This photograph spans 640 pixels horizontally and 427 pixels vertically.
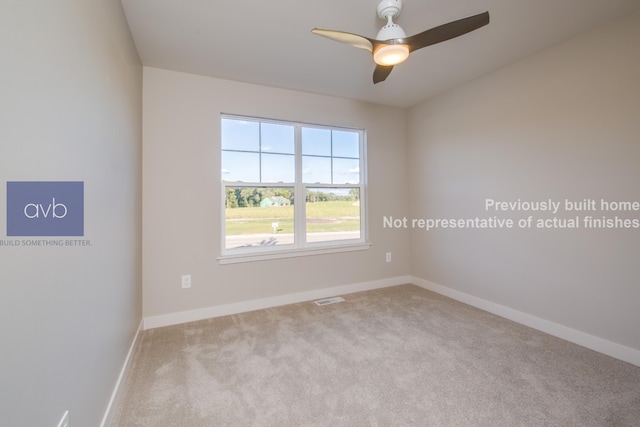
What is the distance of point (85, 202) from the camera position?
1.21 metres

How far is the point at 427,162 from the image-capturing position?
380 cm

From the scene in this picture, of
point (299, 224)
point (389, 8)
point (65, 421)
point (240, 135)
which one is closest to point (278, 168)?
point (240, 135)

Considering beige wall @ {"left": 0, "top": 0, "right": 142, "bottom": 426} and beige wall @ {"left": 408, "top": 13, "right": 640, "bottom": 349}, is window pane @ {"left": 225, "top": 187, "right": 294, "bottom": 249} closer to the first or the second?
beige wall @ {"left": 0, "top": 0, "right": 142, "bottom": 426}

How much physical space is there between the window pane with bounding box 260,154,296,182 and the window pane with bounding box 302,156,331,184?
6.2 inches

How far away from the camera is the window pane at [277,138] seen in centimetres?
329

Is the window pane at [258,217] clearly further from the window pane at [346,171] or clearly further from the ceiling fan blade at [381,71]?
the ceiling fan blade at [381,71]

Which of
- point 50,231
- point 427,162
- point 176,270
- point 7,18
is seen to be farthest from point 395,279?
point 7,18

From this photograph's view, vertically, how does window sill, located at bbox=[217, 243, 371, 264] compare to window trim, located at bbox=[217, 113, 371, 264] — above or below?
below

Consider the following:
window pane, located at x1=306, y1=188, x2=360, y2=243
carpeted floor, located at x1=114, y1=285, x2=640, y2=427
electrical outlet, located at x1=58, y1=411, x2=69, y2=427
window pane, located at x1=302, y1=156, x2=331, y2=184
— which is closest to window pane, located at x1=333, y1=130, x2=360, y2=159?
window pane, located at x1=302, y1=156, x2=331, y2=184

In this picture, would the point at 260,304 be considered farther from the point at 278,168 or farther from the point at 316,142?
the point at 316,142

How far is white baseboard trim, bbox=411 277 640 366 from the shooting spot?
209 centimetres

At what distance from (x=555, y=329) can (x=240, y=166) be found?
3492 mm

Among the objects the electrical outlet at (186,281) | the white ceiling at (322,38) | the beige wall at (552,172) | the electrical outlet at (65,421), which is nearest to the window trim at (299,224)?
the electrical outlet at (186,281)

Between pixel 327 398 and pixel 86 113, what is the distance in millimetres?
1991
